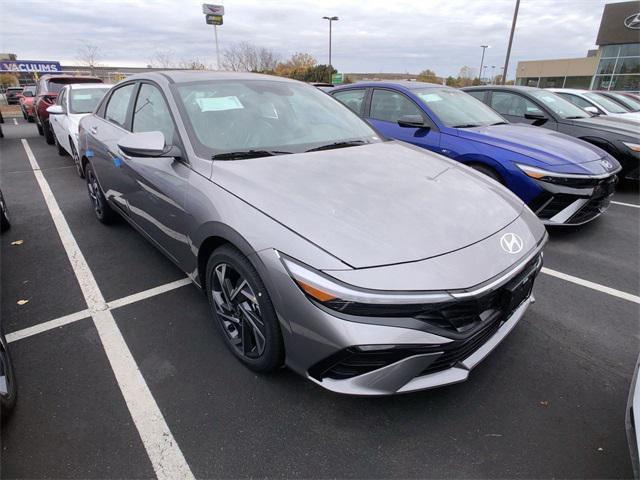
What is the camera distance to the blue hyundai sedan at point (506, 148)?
13.1 ft

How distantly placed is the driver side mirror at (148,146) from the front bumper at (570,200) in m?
3.53

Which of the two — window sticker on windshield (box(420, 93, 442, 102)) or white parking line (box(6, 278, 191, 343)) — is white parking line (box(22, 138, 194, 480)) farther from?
window sticker on windshield (box(420, 93, 442, 102))

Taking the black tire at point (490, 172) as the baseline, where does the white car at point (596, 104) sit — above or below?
above

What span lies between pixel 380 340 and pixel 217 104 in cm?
201

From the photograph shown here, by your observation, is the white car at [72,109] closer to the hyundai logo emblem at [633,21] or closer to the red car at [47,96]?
the red car at [47,96]

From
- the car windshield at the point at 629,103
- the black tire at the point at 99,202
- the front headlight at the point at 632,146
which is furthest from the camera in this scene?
the car windshield at the point at 629,103

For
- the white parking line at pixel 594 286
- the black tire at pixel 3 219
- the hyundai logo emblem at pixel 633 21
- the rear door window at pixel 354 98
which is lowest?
the white parking line at pixel 594 286

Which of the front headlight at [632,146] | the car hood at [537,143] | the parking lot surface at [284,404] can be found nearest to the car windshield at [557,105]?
the front headlight at [632,146]

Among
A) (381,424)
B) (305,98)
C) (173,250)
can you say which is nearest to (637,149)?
(305,98)

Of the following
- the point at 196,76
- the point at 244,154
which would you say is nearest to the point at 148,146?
the point at 244,154

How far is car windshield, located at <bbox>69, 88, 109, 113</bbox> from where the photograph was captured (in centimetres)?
685

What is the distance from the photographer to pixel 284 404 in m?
2.07

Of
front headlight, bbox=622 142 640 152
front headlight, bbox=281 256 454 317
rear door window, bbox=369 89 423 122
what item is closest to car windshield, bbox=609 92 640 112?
front headlight, bbox=622 142 640 152

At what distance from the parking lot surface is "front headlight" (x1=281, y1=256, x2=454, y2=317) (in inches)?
28.0
